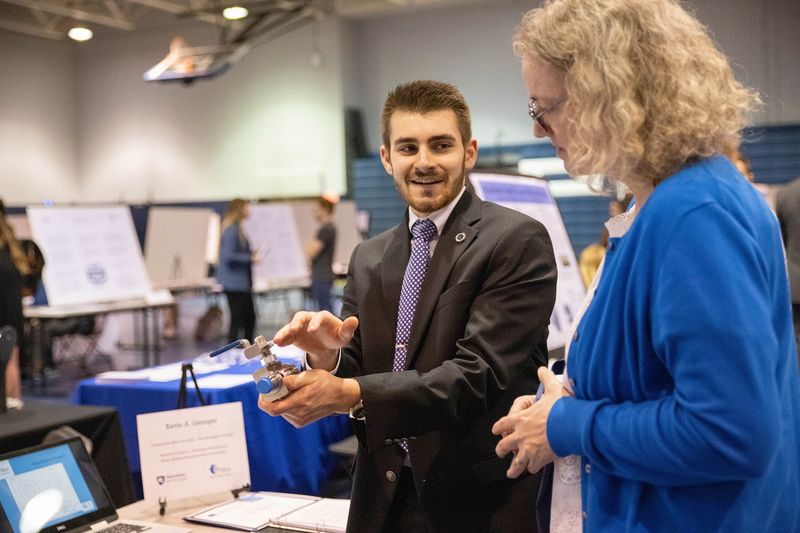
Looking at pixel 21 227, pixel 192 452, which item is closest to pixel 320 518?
pixel 192 452

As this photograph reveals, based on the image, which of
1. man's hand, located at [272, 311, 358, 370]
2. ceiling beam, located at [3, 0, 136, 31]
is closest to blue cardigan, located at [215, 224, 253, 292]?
man's hand, located at [272, 311, 358, 370]

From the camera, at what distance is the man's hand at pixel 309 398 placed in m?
1.47

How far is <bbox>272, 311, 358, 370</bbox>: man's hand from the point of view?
5.01 feet

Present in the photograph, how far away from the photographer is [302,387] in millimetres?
1475

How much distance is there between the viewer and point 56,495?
2.09m

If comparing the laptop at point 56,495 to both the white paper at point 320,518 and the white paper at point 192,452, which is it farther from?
the white paper at point 320,518

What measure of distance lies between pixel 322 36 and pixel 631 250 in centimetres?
1569

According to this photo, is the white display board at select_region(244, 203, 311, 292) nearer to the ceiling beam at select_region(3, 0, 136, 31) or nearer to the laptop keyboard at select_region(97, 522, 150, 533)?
the ceiling beam at select_region(3, 0, 136, 31)

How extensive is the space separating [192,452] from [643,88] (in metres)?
1.69

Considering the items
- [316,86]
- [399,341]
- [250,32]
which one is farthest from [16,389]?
[316,86]

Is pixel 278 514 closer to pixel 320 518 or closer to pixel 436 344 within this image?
pixel 320 518

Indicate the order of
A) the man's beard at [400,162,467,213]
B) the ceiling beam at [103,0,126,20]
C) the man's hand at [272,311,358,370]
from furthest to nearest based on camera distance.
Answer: the ceiling beam at [103,0,126,20] → the man's beard at [400,162,467,213] → the man's hand at [272,311,358,370]

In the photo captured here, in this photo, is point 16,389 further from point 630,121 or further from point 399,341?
point 630,121

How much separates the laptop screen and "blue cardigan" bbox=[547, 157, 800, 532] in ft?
4.69
